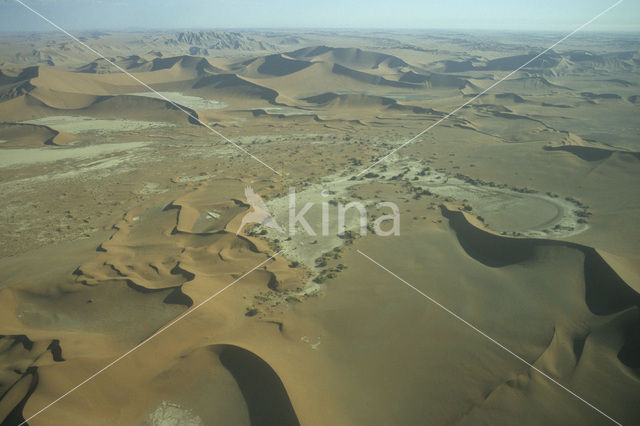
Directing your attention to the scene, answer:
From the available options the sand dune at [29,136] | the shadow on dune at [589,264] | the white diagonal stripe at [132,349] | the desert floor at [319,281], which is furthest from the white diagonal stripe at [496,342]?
the sand dune at [29,136]

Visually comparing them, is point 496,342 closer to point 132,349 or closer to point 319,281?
point 319,281

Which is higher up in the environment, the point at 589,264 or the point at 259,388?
the point at 589,264

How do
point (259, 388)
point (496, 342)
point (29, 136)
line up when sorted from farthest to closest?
1. point (29, 136)
2. point (496, 342)
3. point (259, 388)

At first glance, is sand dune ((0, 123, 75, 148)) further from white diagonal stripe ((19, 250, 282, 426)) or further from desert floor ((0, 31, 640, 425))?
white diagonal stripe ((19, 250, 282, 426))

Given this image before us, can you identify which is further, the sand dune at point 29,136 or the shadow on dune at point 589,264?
the sand dune at point 29,136

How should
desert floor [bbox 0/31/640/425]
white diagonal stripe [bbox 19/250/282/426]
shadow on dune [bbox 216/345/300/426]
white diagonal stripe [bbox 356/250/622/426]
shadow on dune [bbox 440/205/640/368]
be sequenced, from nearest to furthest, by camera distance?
1. white diagonal stripe [bbox 19/250/282/426]
2. shadow on dune [bbox 216/345/300/426]
3. white diagonal stripe [bbox 356/250/622/426]
4. desert floor [bbox 0/31/640/425]
5. shadow on dune [bbox 440/205/640/368]

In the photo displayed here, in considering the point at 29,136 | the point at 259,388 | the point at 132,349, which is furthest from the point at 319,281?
the point at 29,136

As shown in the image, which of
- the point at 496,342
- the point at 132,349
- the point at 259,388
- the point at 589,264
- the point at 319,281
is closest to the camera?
the point at 259,388

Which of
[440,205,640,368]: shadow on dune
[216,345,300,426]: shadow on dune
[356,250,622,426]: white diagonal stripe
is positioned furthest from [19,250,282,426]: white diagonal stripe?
[440,205,640,368]: shadow on dune

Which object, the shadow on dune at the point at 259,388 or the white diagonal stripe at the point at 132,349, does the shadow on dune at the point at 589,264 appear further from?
the white diagonal stripe at the point at 132,349
